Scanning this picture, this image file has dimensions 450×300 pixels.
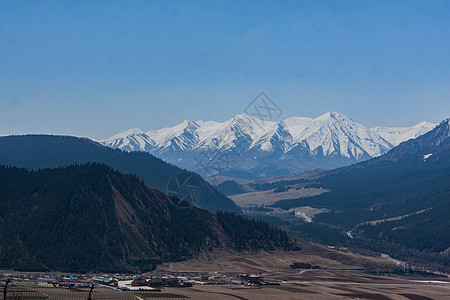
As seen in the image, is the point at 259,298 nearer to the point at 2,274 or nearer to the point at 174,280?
the point at 174,280

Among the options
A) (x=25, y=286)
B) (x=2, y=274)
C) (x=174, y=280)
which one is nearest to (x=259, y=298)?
(x=174, y=280)

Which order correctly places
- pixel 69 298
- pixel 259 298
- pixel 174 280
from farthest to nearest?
pixel 174 280 < pixel 259 298 < pixel 69 298

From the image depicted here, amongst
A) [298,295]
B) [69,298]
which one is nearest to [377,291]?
[298,295]

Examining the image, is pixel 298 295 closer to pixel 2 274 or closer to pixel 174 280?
pixel 174 280

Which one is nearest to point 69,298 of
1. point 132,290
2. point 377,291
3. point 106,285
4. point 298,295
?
point 132,290

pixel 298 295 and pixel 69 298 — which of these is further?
pixel 298 295

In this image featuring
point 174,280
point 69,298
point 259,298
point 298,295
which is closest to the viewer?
point 69,298

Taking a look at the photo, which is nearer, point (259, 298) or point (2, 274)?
point (259, 298)

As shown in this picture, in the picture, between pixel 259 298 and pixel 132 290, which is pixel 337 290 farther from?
pixel 132 290
